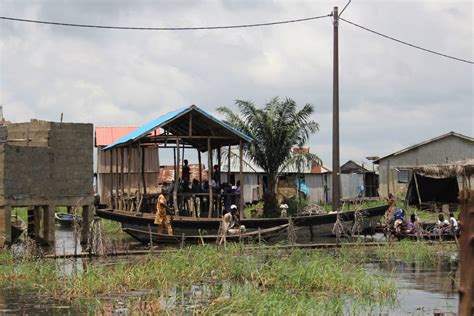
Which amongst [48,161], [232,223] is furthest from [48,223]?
[232,223]

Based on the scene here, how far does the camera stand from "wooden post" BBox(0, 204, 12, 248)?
1944cm

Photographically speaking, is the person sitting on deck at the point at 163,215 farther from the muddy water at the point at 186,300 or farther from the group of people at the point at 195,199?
the muddy water at the point at 186,300

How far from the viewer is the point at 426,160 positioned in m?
37.3

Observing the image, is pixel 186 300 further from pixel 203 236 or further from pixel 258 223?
pixel 258 223

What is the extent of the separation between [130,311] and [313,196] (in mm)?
35400

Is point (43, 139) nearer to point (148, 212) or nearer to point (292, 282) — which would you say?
point (148, 212)

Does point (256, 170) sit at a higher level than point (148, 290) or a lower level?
higher

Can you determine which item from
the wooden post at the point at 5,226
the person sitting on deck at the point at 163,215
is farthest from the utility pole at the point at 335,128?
the wooden post at the point at 5,226

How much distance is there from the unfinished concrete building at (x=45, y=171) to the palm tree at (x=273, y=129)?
10.7m

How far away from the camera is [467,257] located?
310cm

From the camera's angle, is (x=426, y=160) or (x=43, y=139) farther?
(x=426, y=160)

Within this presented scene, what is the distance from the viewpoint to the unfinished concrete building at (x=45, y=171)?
19922 millimetres

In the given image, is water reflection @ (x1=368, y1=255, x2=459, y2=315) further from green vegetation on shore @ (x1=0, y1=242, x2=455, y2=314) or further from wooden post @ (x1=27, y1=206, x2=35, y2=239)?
wooden post @ (x1=27, y1=206, x2=35, y2=239)

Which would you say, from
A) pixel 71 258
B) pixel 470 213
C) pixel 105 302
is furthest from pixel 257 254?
pixel 470 213
